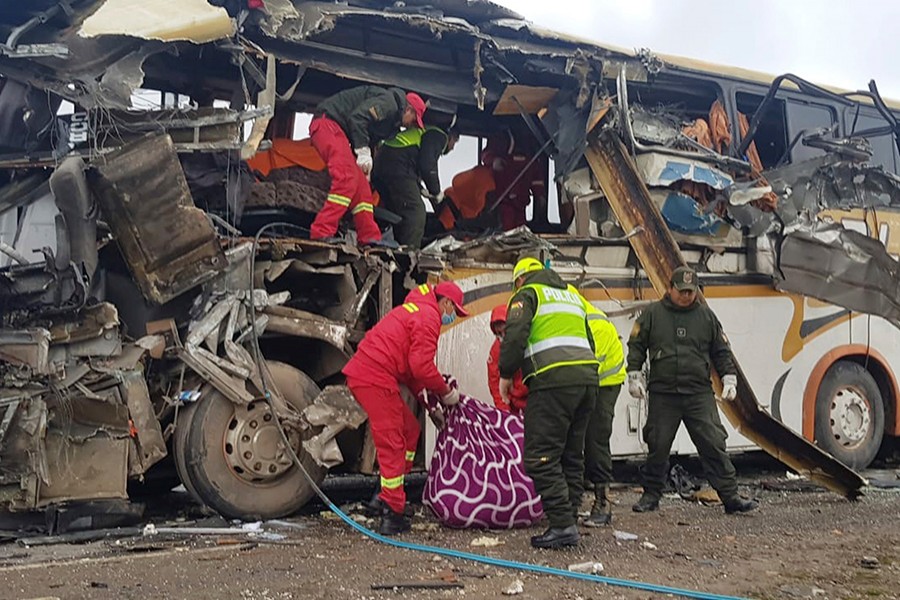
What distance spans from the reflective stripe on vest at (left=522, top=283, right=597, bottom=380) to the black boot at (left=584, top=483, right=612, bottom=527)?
1.11m

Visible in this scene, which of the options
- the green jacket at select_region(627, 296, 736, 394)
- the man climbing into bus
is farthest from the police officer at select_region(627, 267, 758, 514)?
the man climbing into bus

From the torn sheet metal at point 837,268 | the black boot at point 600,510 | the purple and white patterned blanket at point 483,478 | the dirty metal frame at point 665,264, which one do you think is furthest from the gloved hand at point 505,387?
the torn sheet metal at point 837,268

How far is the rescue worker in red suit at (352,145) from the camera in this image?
262 inches

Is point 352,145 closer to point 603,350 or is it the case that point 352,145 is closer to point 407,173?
point 407,173

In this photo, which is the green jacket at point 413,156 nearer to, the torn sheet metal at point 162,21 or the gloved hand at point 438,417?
the torn sheet metal at point 162,21

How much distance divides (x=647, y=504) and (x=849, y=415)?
125 inches

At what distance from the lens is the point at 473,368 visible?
6879mm

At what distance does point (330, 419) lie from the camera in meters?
5.87

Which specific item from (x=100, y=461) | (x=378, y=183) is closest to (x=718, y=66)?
(x=378, y=183)

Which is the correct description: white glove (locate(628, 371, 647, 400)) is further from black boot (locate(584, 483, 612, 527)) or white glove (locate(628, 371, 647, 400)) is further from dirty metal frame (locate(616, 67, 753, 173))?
dirty metal frame (locate(616, 67, 753, 173))

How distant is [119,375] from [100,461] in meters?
0.49

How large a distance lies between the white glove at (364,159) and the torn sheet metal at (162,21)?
125cm

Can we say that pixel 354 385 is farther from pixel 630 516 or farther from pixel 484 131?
pixel 484 131

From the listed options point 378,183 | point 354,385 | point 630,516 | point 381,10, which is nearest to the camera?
point 354,385
